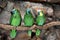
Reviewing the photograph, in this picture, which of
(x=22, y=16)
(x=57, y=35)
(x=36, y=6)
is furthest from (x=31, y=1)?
(x=57, y=35)

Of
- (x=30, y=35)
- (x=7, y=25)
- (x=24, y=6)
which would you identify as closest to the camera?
(x=7, y=25)

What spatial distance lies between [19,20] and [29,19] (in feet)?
0.45

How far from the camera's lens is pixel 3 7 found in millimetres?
2566

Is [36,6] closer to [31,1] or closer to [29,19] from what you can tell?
[31,1]

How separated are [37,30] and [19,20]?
0.27 metres

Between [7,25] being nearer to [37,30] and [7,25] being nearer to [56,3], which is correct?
[37,30]

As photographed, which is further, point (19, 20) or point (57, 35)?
point (57, 35)

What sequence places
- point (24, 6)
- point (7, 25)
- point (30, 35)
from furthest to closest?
point (24, 6)
point (30, 35)
point (7, 25)

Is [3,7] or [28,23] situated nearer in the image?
[28,23]

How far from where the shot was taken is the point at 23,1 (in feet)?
8.53

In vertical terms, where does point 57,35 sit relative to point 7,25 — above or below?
below

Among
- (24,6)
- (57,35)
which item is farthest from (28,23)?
(57,35)

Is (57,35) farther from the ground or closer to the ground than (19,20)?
closer to the ground

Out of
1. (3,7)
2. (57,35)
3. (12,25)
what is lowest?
(57,35)
